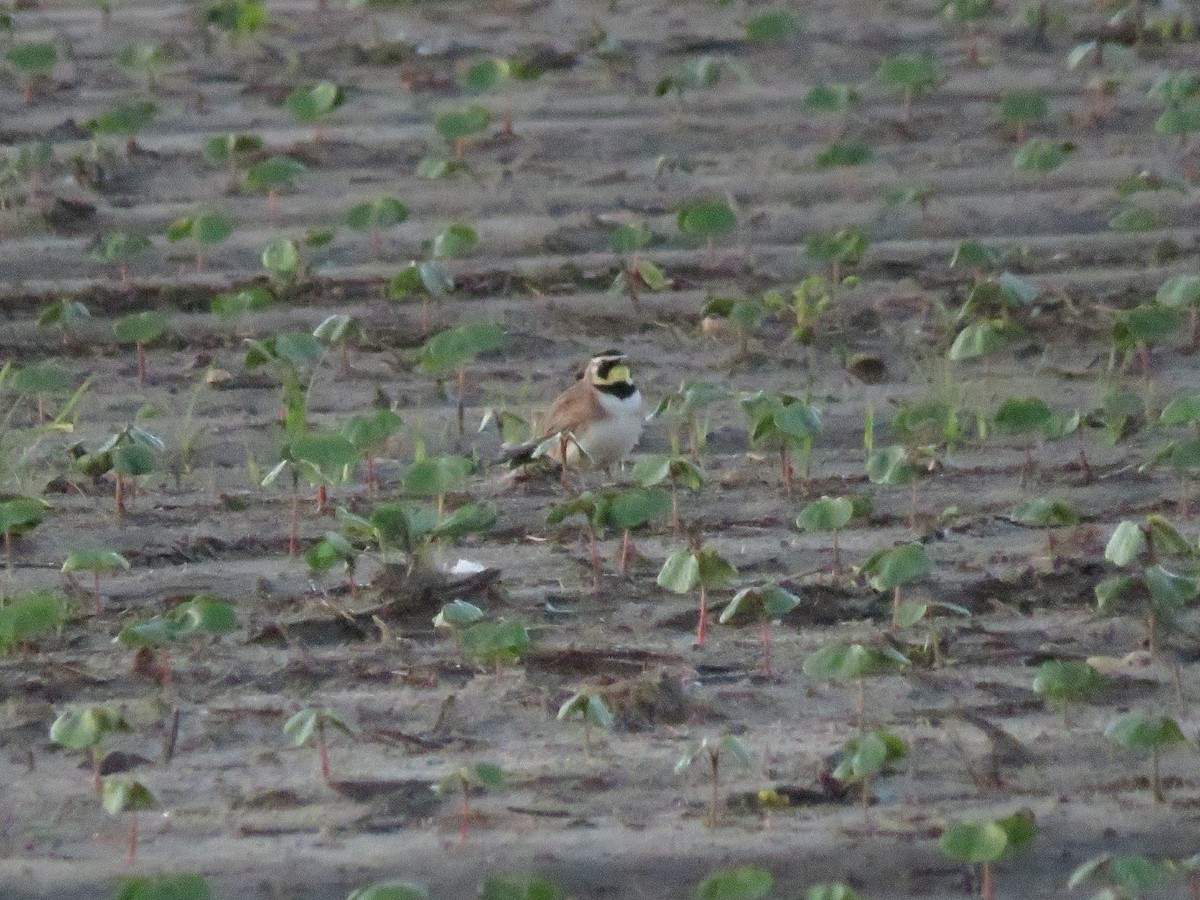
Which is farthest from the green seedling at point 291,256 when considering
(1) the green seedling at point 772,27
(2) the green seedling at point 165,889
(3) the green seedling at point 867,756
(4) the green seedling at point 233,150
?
(2) the green seedling at point 165,889

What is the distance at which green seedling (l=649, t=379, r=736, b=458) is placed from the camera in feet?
17.9

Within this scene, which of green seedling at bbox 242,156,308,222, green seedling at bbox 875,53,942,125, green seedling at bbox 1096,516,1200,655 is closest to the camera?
green seedling at bbox 1096,516,1200,655

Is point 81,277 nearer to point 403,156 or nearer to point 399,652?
point 403,156

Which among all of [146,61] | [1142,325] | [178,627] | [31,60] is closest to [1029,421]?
[1142,325]

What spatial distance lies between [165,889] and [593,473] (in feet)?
9.15

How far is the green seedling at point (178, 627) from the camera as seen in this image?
4.20 metres

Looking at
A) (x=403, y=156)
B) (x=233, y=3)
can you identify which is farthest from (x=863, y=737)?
(x=233, y=3)

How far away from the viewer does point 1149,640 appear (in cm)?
446

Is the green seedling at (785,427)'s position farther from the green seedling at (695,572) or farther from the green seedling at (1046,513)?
the green seedling at (695,572)

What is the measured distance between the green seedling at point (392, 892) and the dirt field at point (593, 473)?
295 millimetres

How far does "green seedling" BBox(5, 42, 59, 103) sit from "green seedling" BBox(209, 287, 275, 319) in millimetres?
1550

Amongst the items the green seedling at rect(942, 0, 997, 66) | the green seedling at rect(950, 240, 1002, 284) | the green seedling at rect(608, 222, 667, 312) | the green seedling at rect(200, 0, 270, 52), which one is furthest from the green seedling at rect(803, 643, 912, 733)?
the green seedling at rect(200, 0, 270, 52)

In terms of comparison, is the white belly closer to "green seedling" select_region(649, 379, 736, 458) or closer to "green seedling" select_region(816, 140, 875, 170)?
"green seedling" select_region(649, 379, 736, 458)

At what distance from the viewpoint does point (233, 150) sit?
7230mm
